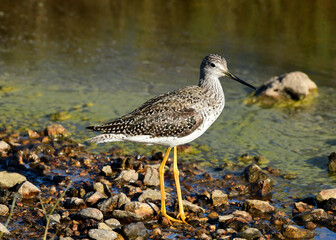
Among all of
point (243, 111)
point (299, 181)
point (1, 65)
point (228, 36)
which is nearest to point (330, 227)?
point (299, 181)

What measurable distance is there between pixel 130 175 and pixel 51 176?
1383mm

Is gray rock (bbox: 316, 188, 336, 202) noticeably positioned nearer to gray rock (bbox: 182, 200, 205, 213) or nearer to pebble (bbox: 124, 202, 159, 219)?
gray rock (bbox: 182, 200, 205, 213)

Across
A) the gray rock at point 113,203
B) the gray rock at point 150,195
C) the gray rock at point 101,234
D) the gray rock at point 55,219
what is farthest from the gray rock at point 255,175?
the gray rock at point 55,219

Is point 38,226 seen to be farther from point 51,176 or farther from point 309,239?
point 309,239

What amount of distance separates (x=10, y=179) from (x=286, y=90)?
749 centimetres

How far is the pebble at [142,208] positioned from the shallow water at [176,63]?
2.11 m

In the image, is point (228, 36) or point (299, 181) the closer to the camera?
point (299, 181)

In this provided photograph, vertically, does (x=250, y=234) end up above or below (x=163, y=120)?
below

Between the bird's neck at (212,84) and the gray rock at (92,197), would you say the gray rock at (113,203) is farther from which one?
the bird's neck at (212,84)

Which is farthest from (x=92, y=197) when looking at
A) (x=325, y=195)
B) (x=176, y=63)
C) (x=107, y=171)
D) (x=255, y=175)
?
(x=176, y=63)

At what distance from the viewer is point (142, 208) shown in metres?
7.65

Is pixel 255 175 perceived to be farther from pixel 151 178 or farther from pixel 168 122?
pixel 168 122

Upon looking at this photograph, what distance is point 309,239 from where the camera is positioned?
7.12 meters

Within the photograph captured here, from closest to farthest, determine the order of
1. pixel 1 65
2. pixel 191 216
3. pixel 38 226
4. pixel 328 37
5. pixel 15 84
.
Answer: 1. pixel 38 226
2. pixel 191 216
3. pixel 15 84
4. pixel 1 65
5. pixel 328 37
